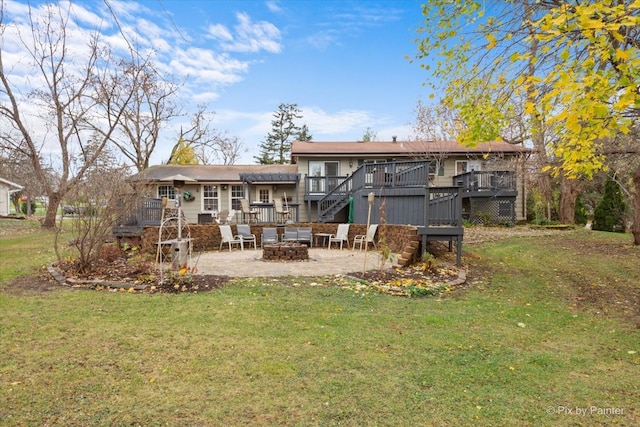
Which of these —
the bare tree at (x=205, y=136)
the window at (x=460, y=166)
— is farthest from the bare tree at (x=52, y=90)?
the window at (x=460, y=166)

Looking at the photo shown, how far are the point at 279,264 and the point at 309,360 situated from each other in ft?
18.5

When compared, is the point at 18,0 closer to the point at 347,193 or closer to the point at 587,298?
the point at 587,298

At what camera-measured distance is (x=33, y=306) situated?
5.05m

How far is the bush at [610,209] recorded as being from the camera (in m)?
19.0

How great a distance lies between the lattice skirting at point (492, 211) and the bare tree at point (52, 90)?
1915cm

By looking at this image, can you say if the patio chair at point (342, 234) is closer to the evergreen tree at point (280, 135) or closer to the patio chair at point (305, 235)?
the patio chair at point (305, 235)

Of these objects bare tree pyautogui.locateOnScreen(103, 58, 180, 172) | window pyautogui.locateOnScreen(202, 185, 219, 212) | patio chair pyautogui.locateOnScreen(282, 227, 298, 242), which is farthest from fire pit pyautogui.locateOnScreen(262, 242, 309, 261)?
bare tree pyautogui.locateOnScreen(103, 58, 180, 172)

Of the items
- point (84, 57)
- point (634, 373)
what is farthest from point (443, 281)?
point (84, 57)

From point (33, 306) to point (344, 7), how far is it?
7862 millimetres

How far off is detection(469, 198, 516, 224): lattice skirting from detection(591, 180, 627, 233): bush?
191 inches

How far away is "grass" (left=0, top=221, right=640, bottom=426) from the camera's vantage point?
2645mm

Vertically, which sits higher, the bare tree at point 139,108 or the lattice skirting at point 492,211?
the bare tree at point 139,108

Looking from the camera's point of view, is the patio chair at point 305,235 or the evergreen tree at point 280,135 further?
the evergreen tree at point 280,135

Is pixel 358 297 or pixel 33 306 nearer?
pixel 33 306
